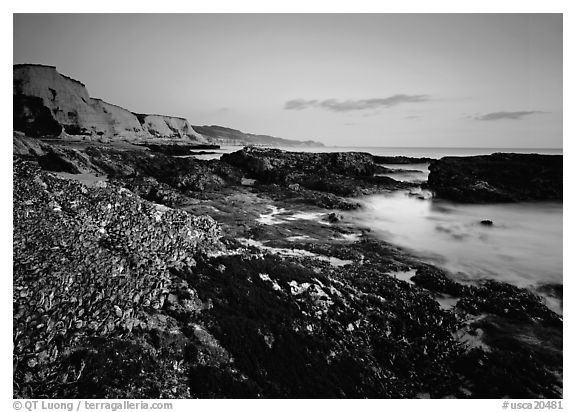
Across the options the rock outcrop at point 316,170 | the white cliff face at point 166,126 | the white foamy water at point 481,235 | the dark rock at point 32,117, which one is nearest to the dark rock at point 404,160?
the rock outcrop at point 316,170

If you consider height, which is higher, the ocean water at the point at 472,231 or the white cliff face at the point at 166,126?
the white cliff face at the point at 166,126

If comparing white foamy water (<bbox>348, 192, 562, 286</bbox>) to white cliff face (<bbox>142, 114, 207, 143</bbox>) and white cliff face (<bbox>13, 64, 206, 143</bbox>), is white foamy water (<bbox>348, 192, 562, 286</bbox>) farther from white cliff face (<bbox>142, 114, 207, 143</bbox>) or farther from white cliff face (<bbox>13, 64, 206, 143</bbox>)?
white cliff face (<bbox>13, 64, 206, 143</bbox>)

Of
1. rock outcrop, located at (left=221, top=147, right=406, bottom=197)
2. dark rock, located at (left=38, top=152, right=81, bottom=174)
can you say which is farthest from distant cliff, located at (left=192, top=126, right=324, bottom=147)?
dark rock, located at (left=38, top=152, right=81, bottom=174)

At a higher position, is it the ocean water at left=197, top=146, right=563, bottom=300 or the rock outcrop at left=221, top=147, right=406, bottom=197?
the rock outcrop at left=221, top=147, right=406, bottom=197

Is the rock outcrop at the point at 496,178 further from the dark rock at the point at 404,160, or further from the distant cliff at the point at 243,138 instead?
the distant cliff at the point at 243,138

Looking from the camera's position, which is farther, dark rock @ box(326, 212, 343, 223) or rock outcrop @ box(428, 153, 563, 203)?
dark rock @ box(326, 212, 343, 223)

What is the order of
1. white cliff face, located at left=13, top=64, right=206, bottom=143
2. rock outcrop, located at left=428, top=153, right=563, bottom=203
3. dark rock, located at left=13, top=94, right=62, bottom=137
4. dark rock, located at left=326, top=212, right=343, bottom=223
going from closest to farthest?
dark rock, located at left=13, top=94, right=62, bottom=137, white cliff face, located at left=13, top=64, right=206, bottom=143, rock outcrop, located at left=428, top=153, right=563, bottom=203, dark rock, located at left=326, top=212, right=343, bottom=223

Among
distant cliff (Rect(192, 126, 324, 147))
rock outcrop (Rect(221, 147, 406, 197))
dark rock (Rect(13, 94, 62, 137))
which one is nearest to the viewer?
dark rock (Rect(13, 94, 62, 137))
